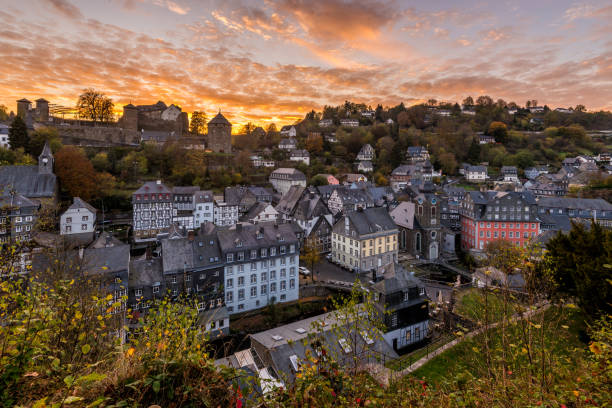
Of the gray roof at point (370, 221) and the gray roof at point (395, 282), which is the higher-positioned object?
the gray roof at point (370, 221)

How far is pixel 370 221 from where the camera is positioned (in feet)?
114

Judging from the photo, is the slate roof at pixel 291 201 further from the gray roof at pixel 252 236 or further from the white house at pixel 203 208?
the gray roof at pixel 252 236

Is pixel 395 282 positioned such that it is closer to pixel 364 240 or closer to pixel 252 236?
pixel 252 236

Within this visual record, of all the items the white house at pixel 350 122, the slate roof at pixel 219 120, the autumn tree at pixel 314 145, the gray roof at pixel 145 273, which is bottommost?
the gray roof at pixel 145 273

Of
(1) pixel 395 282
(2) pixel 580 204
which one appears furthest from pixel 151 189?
(2) pixel 580 204

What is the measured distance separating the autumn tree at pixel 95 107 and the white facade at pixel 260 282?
67.1 m

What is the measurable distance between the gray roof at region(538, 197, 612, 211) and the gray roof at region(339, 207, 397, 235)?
28.0 meters

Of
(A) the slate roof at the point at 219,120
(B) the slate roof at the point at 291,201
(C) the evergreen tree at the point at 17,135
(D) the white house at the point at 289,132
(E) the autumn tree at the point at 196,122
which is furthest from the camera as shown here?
(D) the white house at the point at 289,132

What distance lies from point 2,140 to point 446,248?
7053 cm

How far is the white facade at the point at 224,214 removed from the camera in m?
47.2

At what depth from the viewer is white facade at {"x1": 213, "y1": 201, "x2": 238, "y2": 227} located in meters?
47.2

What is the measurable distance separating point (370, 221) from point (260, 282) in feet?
48.8

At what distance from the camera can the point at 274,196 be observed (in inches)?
2286

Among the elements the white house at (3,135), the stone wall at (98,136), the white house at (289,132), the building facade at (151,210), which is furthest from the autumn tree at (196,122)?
the building facade at (151,210)
